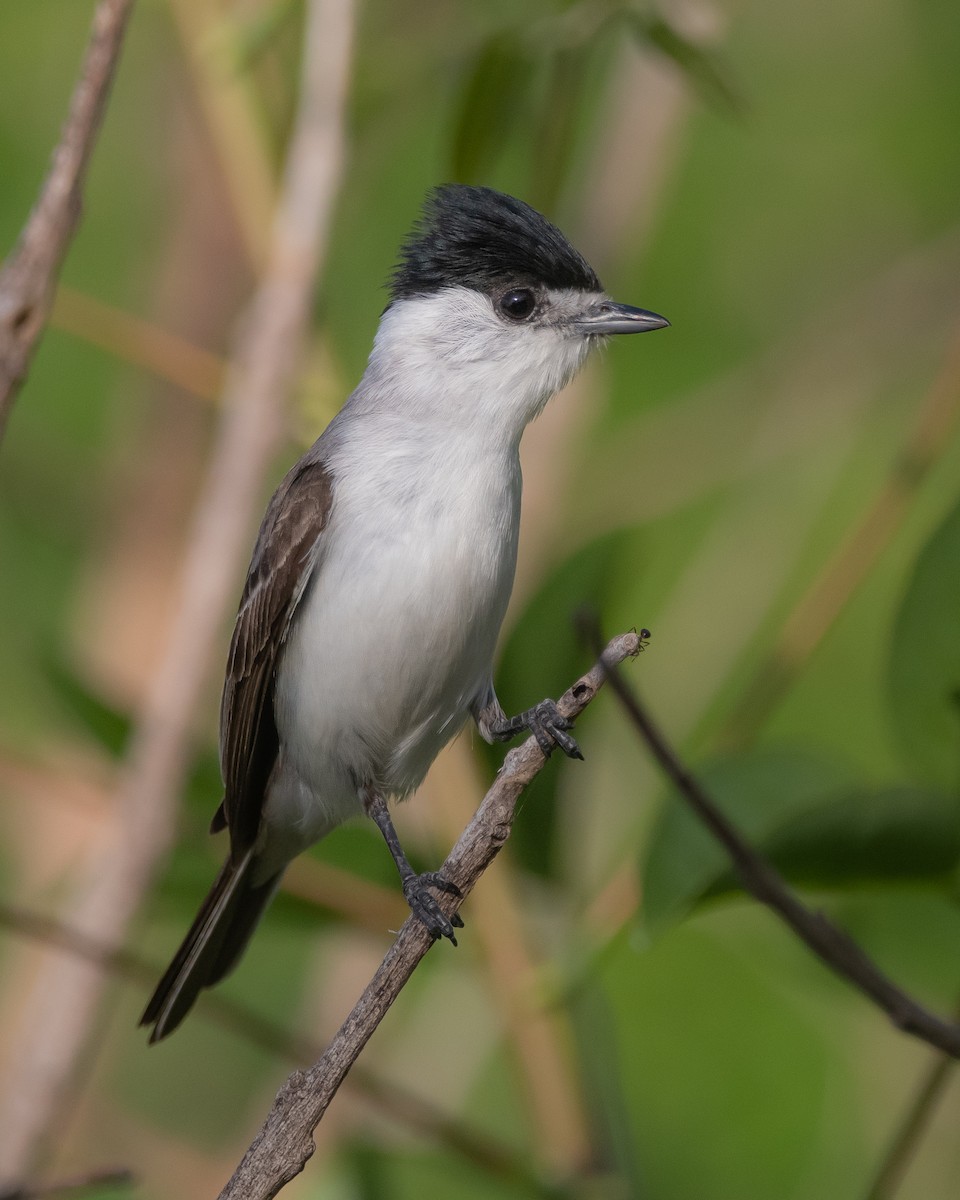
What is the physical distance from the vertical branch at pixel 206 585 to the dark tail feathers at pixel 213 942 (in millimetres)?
109

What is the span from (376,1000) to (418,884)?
22.2 inches

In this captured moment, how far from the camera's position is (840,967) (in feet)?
4.18

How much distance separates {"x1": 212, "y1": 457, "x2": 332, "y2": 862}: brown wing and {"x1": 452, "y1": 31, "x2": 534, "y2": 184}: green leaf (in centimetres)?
67

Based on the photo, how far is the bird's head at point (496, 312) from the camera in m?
2.60

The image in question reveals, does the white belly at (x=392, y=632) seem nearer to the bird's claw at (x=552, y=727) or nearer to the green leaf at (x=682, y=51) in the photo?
the bird's claw at (x=552, y=727)

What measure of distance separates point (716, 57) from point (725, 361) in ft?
6.15

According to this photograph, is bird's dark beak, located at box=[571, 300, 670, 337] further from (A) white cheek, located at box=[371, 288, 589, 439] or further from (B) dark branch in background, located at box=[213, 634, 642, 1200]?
(B) dark branch in background, located at box=[213, 634, 642, 1200]

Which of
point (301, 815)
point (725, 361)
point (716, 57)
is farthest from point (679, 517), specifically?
point (716, 57)

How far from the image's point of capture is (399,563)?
7.65 ft

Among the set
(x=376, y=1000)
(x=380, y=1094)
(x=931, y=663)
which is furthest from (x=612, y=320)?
(x=376, y=1000)

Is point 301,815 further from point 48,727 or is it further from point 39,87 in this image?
point 39,87

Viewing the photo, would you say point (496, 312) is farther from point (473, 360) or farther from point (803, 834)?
point (803, 834)

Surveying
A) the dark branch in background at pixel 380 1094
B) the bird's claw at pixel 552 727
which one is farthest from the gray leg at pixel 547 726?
the dark branch in background at pixel 380 1094

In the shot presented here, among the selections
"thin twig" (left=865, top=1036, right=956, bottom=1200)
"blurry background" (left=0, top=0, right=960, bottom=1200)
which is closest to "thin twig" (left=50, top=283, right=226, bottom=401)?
"blurry background" (left=0, top=0, right=960, bottom=1200)
